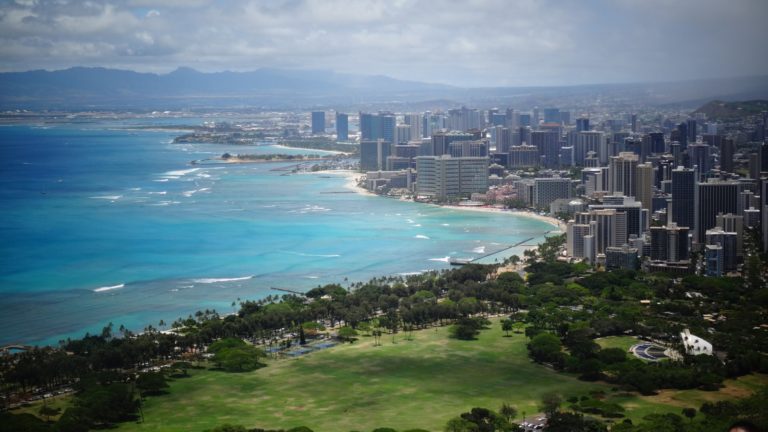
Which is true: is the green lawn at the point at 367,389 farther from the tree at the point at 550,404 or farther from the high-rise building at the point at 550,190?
the high-rise building at the point at 550,190

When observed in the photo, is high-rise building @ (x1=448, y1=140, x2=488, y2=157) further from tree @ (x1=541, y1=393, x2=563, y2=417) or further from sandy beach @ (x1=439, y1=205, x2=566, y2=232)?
tree @ (x1=541, y1=393, x2=563, y2=417)

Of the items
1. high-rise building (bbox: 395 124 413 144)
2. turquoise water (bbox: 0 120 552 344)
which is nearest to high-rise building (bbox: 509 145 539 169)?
turquoise water (bbox: 0 120 552 344)

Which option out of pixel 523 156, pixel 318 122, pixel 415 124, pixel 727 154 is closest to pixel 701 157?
pixel 727 154

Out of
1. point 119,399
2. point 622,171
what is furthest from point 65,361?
point 622,171

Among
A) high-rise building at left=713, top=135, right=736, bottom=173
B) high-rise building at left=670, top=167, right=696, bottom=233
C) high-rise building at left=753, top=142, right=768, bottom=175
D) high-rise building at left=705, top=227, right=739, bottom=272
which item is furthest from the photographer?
high-rise building at left=713, top=135, right=736, bottom=173

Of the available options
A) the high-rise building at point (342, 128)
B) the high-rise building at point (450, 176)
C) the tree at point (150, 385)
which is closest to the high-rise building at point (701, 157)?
the high-rise building at point (450, 176)

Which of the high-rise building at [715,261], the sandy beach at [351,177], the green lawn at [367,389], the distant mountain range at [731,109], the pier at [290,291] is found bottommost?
the green lawn at [367,389]

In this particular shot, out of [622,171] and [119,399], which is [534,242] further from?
[119,399]
